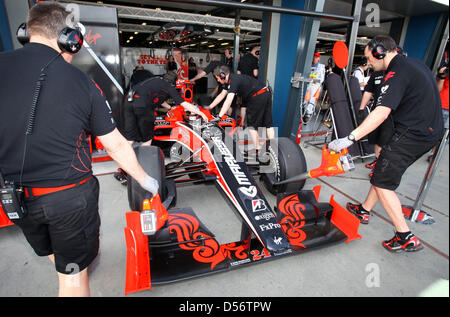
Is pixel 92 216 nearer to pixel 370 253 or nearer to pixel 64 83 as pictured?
pixel 64 83

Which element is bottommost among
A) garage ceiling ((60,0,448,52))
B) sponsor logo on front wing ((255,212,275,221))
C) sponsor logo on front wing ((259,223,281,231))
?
sponsor logo on front wing ((259,223,281,231))

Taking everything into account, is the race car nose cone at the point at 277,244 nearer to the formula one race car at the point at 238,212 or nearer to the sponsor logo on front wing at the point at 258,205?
the formula one race car at the point at 238,212

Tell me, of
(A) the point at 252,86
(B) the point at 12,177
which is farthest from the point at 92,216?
(A) the point at 252,86

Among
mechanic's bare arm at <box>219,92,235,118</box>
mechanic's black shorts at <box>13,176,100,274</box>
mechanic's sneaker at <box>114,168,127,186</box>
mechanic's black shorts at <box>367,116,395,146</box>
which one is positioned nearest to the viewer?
mechanic's black shorts at <box>13,176,100,274</box>

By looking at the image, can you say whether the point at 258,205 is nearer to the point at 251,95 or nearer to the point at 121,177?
the point at 121,177

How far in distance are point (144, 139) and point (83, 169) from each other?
224cm

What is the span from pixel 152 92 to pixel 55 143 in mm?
2303

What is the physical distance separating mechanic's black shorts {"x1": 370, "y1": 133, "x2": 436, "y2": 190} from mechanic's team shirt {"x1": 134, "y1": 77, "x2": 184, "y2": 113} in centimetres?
233

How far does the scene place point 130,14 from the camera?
8586mm

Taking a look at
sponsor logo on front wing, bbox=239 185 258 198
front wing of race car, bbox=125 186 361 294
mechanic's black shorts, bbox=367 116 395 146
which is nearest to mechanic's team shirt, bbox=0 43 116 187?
front wing of race car, bbox=125 186 361 294

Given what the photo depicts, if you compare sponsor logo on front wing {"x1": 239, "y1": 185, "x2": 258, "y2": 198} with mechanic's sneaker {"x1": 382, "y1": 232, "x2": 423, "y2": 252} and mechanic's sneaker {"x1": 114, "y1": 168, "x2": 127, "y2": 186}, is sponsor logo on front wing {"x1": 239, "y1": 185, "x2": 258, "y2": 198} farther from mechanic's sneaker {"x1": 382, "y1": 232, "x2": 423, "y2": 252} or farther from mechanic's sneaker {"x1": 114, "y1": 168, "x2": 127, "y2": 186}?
mechanic's sneaker {"x1": 114, "y1": 168, "x2": 127, "y2": 186}

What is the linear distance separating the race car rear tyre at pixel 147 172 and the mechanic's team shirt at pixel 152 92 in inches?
45.8

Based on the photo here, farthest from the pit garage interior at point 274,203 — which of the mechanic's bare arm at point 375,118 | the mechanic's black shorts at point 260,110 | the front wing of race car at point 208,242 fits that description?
the mechanic's black shorts at point 260,110

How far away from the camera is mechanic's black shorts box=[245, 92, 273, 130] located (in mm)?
3717
